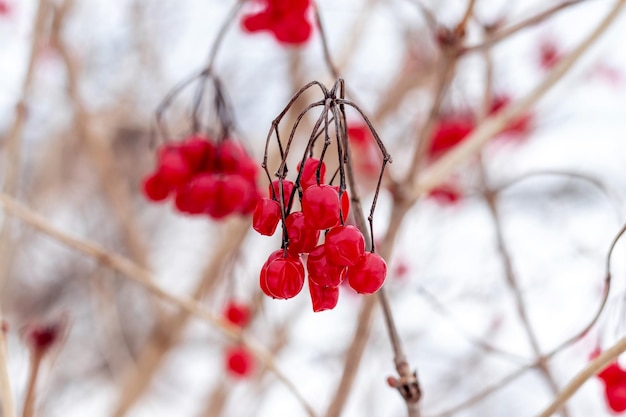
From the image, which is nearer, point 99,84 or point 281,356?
point 281,356

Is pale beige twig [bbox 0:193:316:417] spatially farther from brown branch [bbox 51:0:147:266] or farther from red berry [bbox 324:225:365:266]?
brown branch [bbox 51:0:147:266]

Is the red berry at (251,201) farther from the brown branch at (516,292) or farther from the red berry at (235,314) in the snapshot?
the red berry at (235,314)

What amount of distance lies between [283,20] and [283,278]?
65cm

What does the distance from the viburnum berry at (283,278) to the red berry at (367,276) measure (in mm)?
60

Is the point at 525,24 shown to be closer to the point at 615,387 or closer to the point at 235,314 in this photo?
the point at 615,387

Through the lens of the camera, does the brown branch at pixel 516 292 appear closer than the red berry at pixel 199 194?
No

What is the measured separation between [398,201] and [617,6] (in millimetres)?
511

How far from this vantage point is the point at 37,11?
1.30 m

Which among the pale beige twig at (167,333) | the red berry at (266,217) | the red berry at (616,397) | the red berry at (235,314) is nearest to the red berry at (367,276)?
the red berry at (266,217)

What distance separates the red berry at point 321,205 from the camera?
0.74 m

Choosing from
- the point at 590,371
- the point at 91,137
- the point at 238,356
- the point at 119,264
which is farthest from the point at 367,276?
the point at 238,356

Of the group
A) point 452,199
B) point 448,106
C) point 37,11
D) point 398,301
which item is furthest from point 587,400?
point 37,11

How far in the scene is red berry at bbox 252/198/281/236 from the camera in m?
0.77

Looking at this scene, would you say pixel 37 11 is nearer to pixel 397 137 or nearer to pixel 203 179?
pixel 203 179
